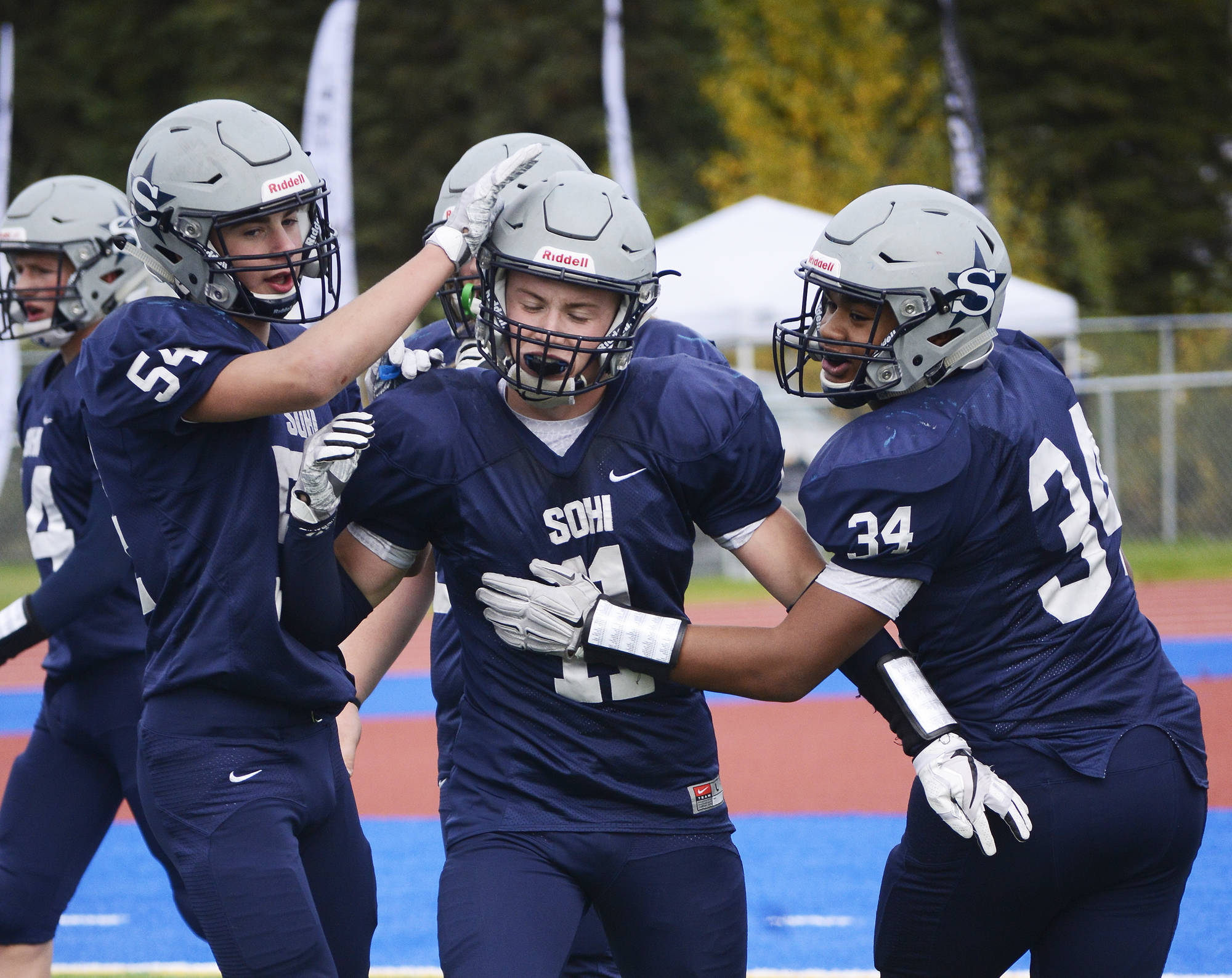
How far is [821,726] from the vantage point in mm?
7887

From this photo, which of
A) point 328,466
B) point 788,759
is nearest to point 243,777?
point 328,466

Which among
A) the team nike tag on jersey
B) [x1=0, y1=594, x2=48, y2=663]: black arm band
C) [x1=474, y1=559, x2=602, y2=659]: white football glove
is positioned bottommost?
[x1=0, y1=594, x2=48, y2=663]: black arm band

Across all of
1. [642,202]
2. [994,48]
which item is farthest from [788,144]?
[994,48]

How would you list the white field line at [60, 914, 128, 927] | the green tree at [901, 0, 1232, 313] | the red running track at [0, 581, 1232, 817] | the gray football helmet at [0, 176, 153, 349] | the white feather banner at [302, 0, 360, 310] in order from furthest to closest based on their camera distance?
the green tree at [901, 0, 1232, 313], the white feather banner at [302, 0, 360, 310], the red running track at [0, 581, 1232, 817], the white field line at [60, 914, 128, 927], the gray football helmet at [0, 176, 153, 349]

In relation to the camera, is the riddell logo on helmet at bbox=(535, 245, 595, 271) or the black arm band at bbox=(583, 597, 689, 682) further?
the riddell logo on helmet at bbox=(535, 245, 595, 271)

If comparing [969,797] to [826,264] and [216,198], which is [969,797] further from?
[216,198]

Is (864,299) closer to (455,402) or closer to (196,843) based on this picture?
(455,402)

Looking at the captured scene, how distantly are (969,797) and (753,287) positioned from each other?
33.2 feet

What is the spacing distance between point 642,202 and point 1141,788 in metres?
16.4

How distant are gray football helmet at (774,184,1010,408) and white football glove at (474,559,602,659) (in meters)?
0.61

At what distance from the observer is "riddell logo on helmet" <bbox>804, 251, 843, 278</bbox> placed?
2.79 m

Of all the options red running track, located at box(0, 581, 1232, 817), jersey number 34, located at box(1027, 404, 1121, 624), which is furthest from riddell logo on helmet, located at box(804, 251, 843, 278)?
red running track, located at box(0, 581, 1232, 817)

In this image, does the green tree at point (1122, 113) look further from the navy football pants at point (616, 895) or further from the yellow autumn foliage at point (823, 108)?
the navy football pants at point (616, 895)

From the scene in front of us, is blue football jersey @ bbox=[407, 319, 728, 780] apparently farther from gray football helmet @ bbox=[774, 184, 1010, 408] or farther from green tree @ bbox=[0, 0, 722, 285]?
green tree @ bbox=[0, 0, 722, 285]
